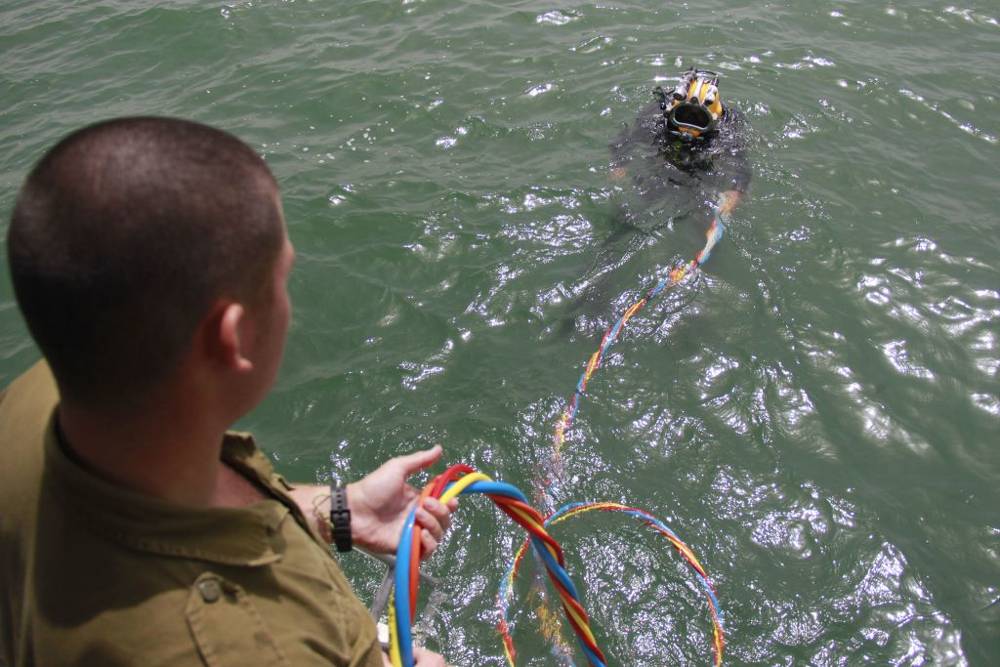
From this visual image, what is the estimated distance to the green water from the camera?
3.83m

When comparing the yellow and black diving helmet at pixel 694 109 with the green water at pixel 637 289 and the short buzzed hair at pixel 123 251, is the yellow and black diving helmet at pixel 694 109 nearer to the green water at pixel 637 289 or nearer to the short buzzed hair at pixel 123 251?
the green water at pixel 637 289

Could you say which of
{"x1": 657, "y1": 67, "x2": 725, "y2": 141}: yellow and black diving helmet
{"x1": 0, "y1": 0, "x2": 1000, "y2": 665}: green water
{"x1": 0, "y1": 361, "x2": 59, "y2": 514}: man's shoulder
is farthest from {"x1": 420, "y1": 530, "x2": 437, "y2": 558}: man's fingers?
{"x1": 657, "y1": 67, "x2": 725, "y2": 141}: yellow and black diving helmet

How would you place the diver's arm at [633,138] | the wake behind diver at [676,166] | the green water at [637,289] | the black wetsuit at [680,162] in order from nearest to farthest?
the green water at [637,289] < the wake behind diver at [676,166] < the black wetsuit at [680,162] < the diver's arm at [633,138]

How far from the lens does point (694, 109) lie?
253 inches

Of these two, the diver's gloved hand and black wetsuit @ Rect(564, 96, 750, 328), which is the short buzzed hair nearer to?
black wetsuit @ Rect(564, 96, 750, 328)

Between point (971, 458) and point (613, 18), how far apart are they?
6.65m

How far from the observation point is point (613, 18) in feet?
30.0

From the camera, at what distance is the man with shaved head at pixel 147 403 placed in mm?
1188

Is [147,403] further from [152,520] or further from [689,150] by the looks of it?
[689,150]

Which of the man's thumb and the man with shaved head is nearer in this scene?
the man with shaved head

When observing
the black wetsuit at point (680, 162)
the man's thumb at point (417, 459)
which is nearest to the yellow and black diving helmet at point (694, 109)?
the black wetsuit at point (680, 162)

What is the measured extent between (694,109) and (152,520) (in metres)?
6.02

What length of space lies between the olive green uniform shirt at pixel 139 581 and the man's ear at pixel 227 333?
0.87 ft

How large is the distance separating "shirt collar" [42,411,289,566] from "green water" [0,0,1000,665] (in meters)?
2.14
